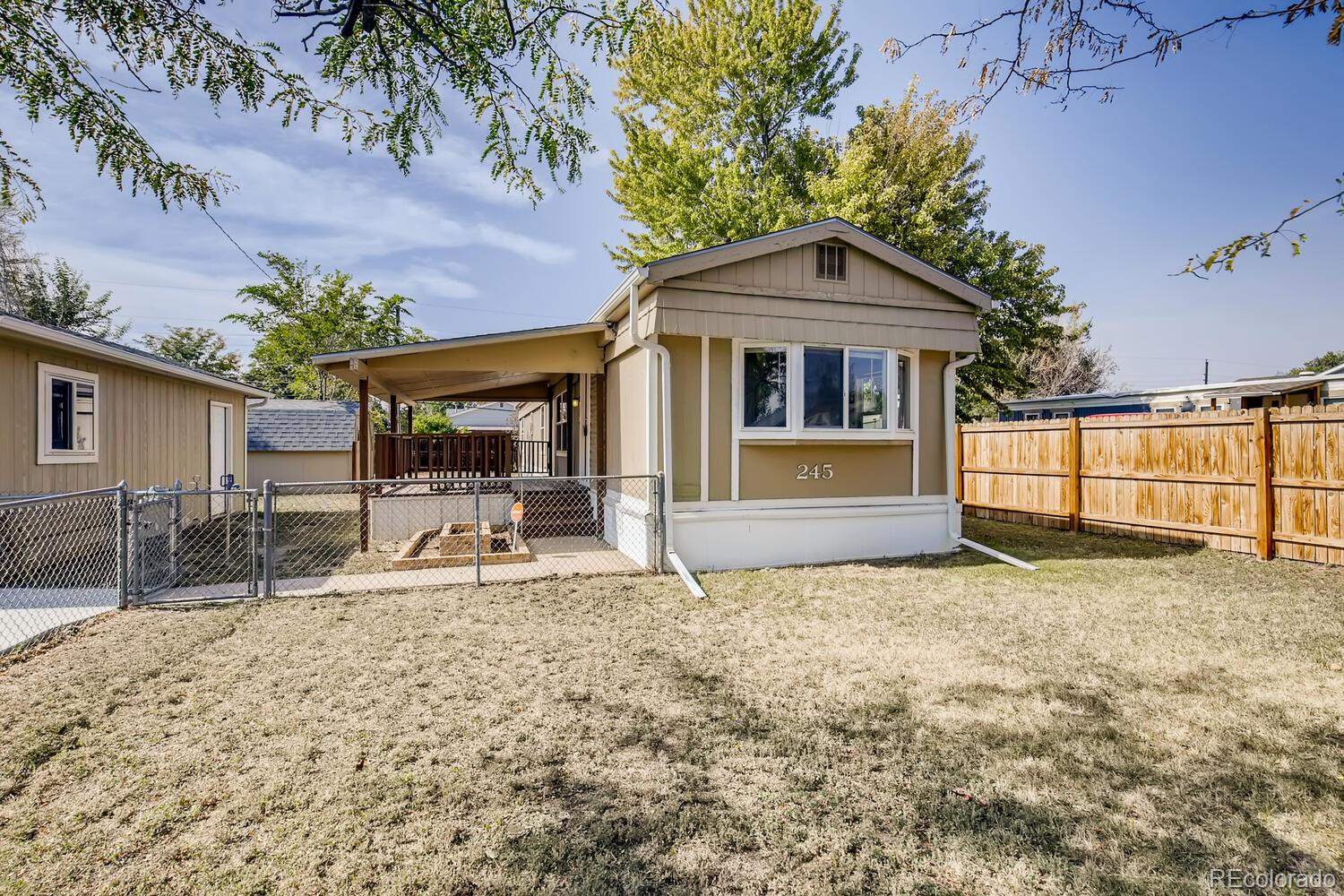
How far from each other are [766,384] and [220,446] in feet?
39.5

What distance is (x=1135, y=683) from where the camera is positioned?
379cm

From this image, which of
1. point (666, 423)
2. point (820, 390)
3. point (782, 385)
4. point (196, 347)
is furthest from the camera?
point (196, 347)

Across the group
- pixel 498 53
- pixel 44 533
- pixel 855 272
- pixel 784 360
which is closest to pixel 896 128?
pixel 855 272

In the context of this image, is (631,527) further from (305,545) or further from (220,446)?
(220,446)

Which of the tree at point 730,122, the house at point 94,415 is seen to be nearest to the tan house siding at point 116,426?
the house at point 94,415

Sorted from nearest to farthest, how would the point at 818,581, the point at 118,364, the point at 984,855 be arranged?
the point at 984,855 → the point at 818,581 → the point at 118,364

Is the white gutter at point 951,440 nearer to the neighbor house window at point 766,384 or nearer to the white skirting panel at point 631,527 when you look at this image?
the neighbor house window at point 766,384

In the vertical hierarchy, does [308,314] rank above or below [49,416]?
above

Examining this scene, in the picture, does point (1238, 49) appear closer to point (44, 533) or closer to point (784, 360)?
point (784, 360)

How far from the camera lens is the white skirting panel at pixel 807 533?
7.11m

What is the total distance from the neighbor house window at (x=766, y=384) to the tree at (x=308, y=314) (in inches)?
962

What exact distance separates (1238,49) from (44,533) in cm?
1111

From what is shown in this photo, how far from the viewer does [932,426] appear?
8.16 meters

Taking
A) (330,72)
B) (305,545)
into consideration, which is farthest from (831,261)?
(305,545)
